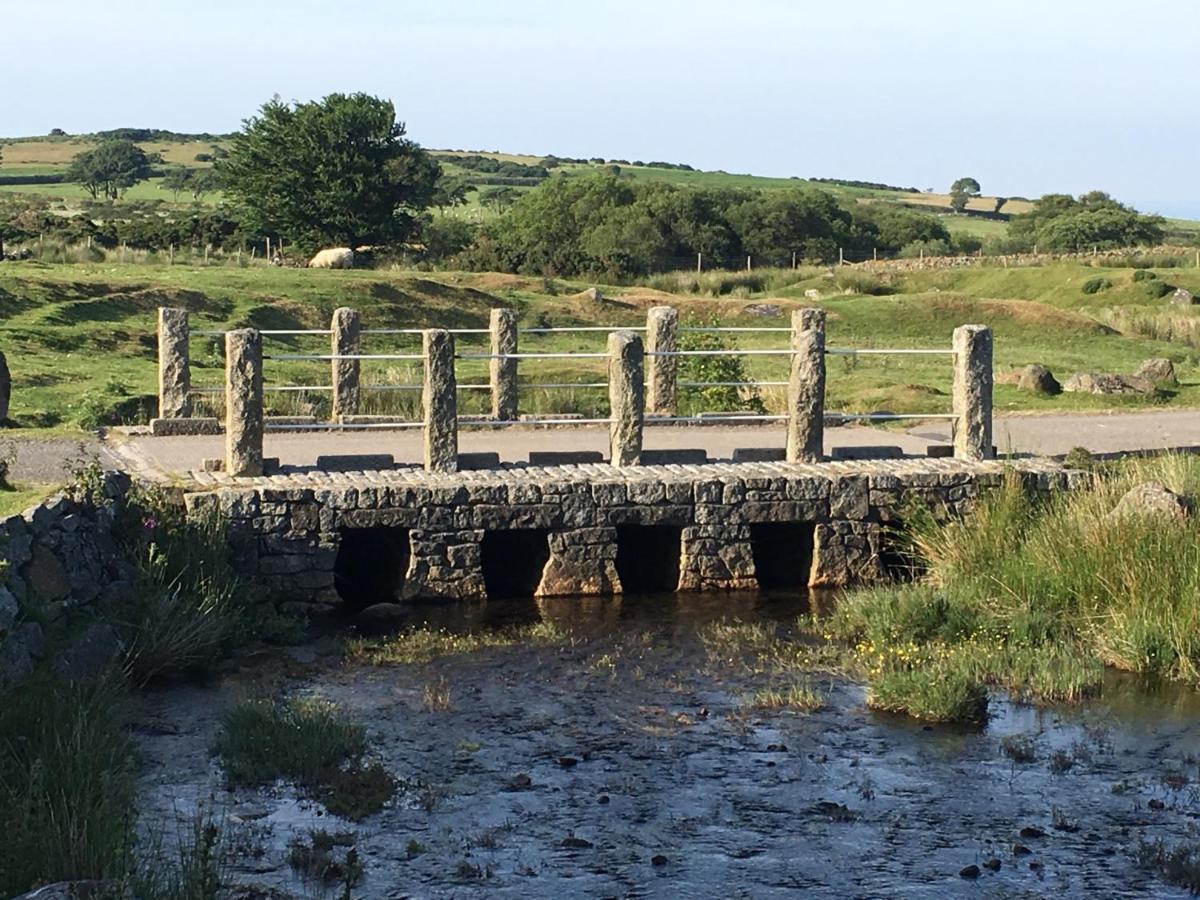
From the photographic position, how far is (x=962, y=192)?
13675 cm

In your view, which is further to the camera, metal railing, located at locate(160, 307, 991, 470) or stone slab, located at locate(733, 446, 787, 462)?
stone slab, located at locate(733, 446, 787, 462)

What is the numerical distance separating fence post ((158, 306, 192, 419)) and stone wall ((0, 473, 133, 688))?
6.50 meters

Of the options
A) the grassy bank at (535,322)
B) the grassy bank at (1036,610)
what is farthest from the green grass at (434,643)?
the grassy bank at (535,322)

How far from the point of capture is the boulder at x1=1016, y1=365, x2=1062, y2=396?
2914 cm

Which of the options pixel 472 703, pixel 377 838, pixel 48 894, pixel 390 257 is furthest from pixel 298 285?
pixel 48 894

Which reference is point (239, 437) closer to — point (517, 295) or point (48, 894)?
point (48, 894)

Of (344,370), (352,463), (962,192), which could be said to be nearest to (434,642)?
(352,463)

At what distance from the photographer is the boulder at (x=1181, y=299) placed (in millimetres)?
47500

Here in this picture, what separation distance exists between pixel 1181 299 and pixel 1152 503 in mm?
33386

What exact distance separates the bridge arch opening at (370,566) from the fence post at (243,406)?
A: 1.18 m

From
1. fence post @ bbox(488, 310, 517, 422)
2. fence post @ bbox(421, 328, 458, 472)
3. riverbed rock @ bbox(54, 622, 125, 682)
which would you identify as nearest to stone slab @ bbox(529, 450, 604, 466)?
fence post @ bbox(421, 328, 458, 472)

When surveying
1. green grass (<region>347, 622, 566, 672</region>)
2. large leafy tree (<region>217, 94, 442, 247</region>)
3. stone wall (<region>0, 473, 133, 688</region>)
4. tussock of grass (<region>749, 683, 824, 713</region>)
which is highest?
large leafy tree (<region>217, 94, 442, 247</region>)

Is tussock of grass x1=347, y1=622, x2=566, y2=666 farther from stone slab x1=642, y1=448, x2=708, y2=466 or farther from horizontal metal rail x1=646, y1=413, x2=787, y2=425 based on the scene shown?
horizontal metal rail x1=646, y1=413, x2=787, y2=425

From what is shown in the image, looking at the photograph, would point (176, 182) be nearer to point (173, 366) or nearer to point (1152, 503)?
point (173, 366)
